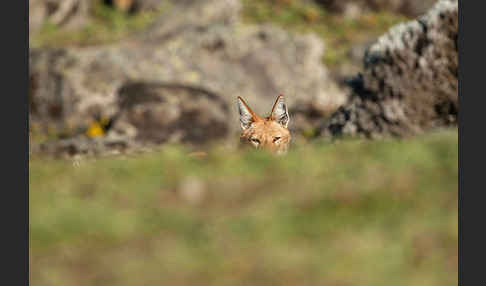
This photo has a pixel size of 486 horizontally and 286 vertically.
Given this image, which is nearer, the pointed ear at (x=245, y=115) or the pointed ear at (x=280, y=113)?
the pointed ear at (x=245, y=115)

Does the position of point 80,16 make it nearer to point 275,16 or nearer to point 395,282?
point 275,16

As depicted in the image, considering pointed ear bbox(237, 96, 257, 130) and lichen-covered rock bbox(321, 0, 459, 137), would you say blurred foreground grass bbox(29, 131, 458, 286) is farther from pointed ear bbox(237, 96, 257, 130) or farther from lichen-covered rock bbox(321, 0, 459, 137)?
lichen-covered rock bbox(321, 0, 459, 137)

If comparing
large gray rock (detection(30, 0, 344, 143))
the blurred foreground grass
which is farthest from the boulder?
the blurred foreground grass

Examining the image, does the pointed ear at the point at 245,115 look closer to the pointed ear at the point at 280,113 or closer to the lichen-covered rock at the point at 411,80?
the pointed ear at the point at 280,113

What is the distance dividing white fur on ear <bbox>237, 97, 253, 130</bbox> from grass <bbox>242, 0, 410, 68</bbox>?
24256mm

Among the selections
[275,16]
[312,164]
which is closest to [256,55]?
[275,16]

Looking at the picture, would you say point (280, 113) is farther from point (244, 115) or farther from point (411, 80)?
point (411, 80)

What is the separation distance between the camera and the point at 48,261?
5910mm

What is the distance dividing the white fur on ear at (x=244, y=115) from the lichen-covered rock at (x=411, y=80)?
396 cm

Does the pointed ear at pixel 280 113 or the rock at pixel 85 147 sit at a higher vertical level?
the pointed ear at pixel 280 113

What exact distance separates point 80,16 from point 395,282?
3562 cm

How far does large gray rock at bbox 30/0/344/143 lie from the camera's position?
21.7 m

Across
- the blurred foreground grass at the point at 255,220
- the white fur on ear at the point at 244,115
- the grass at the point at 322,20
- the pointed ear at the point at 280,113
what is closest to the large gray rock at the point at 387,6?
the grass at the point at 322,20

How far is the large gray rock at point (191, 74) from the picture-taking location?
21656 millimetres
